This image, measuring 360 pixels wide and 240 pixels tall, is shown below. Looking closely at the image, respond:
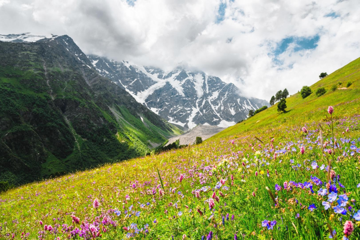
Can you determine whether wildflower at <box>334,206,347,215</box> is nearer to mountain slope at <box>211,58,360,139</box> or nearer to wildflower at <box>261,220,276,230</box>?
wildflower at <box>261,220,276,230</box>

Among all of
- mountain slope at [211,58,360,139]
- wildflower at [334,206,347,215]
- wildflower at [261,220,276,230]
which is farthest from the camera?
mountain slope at [211,58,360,139]

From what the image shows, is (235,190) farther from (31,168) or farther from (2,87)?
(2,87)

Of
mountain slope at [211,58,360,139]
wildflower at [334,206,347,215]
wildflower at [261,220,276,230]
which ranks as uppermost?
wildflower at [334,206,347,215]

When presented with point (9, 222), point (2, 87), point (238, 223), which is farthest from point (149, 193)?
point (2, 87)

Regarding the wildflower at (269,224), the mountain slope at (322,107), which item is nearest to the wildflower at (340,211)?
the wildflower at (269,224)

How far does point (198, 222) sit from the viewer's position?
3.09 metres

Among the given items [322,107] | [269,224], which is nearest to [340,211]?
[269,224]

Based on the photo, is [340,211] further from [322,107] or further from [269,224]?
[322,107]

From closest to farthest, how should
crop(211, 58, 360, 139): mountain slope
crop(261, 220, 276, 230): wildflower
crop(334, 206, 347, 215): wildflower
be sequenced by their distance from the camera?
1. crop(334, 206, 347, 215): wildflower
2. crop(261, 220, 276, 230): wildflower
3. crop(211, 58, 360, 139): mountain slope

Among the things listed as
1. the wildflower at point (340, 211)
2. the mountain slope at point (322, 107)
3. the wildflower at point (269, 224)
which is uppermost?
Answer: the wildflower at point (340, 211)

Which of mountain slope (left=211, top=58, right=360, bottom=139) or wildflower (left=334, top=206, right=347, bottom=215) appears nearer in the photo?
wildflower (left=334, top=206, right=347, bottom=215)

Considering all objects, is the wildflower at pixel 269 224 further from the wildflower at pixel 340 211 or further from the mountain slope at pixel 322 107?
the mountain slope at pixel 322 107

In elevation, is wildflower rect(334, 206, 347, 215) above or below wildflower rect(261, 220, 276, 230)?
above

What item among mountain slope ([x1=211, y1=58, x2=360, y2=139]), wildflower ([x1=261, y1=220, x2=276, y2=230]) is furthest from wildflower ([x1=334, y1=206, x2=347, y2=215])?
mountain slope ([x1=211, y1=58, x2=360, y2=139])
